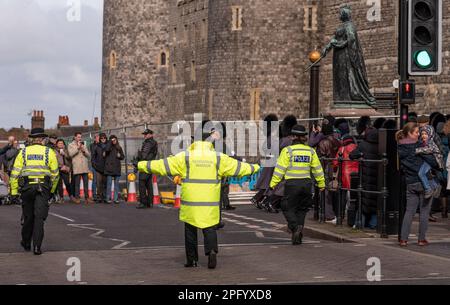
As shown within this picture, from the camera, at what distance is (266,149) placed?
1049 inches

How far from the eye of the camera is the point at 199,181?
15.1 metres

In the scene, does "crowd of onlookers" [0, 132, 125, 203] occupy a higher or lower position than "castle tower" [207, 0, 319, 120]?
lower

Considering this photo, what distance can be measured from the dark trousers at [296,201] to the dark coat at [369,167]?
1435mm

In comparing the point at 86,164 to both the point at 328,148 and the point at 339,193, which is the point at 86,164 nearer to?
the point at 328,148

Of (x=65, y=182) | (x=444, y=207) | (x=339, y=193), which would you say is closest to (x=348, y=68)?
(x=444, y=207)

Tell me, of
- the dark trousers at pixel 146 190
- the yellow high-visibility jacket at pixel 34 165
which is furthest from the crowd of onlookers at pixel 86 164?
the yellow high-visibility jacket at pixel 34 165

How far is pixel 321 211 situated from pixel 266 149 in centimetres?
586

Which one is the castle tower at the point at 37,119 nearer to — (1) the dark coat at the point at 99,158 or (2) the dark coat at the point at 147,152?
(1) the dark coat at the point at 99,158

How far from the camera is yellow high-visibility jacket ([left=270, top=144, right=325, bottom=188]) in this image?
17.7m

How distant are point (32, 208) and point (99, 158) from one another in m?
13.4

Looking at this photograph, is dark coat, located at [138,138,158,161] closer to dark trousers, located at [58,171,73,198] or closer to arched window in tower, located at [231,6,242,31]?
dark trousers, located at [58,171,73,198]

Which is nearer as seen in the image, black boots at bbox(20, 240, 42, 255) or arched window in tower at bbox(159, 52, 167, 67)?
black boots at bbox(20, 240, 42, 255)

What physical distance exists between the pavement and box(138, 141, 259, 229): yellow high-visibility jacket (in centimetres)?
62

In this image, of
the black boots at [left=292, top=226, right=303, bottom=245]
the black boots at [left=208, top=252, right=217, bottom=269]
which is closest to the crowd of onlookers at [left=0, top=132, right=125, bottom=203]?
the black boots at [left=292, top=226, right=303, bottom=245]
